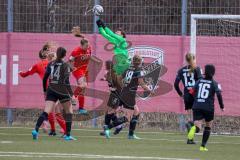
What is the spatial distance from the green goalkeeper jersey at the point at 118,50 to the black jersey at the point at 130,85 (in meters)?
0.37

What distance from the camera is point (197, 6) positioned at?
76.9ft

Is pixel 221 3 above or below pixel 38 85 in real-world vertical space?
above

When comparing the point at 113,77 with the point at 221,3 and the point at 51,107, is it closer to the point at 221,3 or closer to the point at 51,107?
the point at 51,107

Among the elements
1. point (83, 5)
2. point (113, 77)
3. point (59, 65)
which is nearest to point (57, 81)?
point (59, 65)

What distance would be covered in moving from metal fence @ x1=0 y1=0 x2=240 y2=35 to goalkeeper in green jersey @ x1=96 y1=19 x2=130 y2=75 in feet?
5.40

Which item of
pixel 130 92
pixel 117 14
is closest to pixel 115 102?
pixel 130 92

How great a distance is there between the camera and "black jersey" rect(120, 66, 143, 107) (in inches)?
789

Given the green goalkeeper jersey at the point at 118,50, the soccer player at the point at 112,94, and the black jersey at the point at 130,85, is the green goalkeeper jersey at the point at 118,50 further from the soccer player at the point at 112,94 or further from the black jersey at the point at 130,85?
the black jersey at the point at 130,85

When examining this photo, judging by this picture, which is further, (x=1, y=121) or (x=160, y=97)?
(x=1, y=121)

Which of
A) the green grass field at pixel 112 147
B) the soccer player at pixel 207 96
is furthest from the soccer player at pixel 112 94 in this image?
the soccer player at pixel 207 96

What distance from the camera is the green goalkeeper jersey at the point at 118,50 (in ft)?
68.0

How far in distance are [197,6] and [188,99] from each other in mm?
4162

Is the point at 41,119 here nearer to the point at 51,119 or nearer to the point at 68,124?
the point at 68,124

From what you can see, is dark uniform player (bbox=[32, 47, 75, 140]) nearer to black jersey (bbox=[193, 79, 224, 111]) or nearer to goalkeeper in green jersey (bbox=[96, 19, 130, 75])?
goalkeeper in green jersey (bbox=[96, 19, 130, 75])
